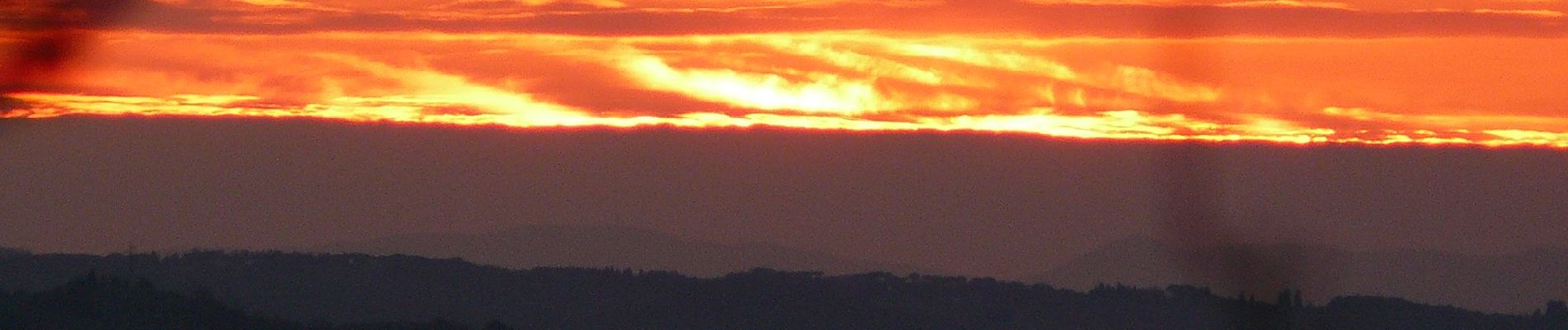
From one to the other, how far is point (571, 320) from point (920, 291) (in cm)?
552

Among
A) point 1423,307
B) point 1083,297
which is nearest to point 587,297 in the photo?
point 1083,297

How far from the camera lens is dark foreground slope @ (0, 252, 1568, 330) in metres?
27.1

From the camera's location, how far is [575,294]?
3086 centimetres

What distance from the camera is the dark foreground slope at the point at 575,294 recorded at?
2714cm

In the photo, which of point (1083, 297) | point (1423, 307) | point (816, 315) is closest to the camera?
point (1423, 307)

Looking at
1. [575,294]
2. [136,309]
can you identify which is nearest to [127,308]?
[136,309]

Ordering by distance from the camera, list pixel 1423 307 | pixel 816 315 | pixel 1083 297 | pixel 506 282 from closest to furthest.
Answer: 1. pixel 1423 307
2. pixel 1083 297
3. pixel 816 315
4. pixel 506 282

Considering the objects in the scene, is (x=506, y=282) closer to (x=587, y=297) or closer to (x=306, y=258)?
(x=587, y=297)

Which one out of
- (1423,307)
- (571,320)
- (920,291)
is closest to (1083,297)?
(920,291)

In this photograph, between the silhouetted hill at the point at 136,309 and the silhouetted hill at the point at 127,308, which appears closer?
the silhouetted hill at the point at 136,309

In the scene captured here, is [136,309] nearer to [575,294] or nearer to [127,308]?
[127,308]

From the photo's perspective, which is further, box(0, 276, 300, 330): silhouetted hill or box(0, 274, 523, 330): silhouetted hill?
box(0, 276, 300, 330): silhouetted hill

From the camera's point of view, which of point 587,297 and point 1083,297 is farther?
point 587,297

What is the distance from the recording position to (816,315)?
28547 millimetres
